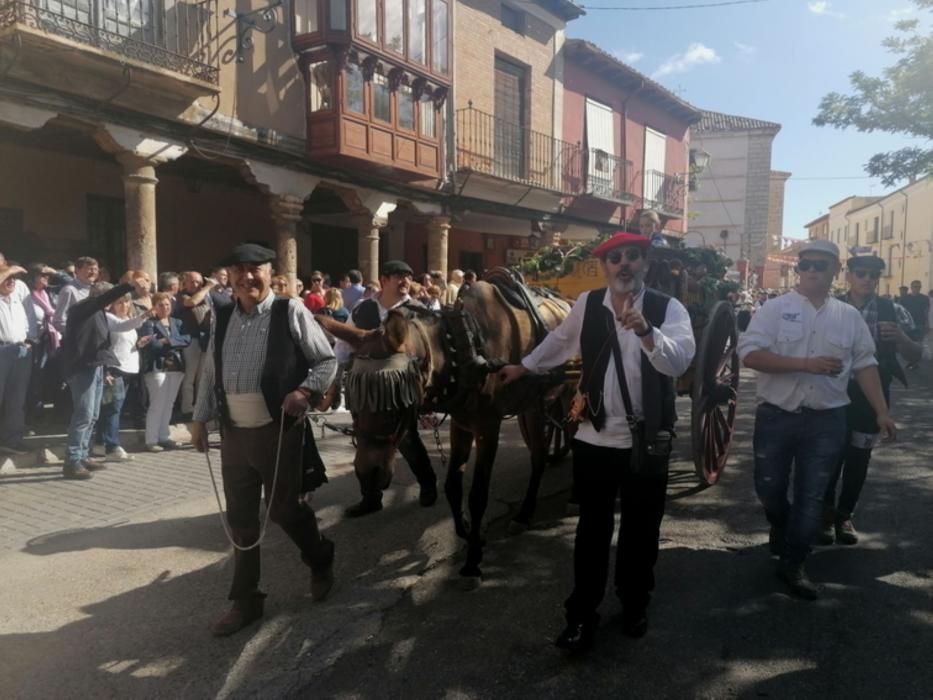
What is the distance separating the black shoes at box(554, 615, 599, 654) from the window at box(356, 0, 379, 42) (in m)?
10.4

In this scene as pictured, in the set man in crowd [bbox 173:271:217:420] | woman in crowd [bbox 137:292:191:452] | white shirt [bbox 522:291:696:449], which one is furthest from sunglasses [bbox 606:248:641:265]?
woman in crowd [bbox 137:292:191:452]

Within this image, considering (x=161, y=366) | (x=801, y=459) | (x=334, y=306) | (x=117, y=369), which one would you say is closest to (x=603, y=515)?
(x=801, y=459)

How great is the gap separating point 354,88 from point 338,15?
1115mm

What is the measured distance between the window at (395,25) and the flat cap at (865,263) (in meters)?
9.57

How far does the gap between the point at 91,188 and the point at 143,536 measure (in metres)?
8.60

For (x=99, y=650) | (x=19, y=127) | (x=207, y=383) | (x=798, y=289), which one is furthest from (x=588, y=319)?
(x=19, y=127)

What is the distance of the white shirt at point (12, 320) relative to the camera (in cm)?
607

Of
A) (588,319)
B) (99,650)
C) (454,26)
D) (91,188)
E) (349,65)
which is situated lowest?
(99,650)

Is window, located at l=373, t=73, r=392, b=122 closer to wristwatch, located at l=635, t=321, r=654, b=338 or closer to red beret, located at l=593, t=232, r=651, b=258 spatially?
red beret, located at l=593, t=232, r=651, b=258

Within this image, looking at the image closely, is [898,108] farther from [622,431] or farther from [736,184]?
[736,184]

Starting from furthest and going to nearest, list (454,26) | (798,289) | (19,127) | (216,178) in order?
(454,26)
(216,178)
(19,127)
(798,289)

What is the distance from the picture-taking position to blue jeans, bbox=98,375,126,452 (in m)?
6.44

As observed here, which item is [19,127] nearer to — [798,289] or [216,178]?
[216,178]

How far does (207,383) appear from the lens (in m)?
3.34
